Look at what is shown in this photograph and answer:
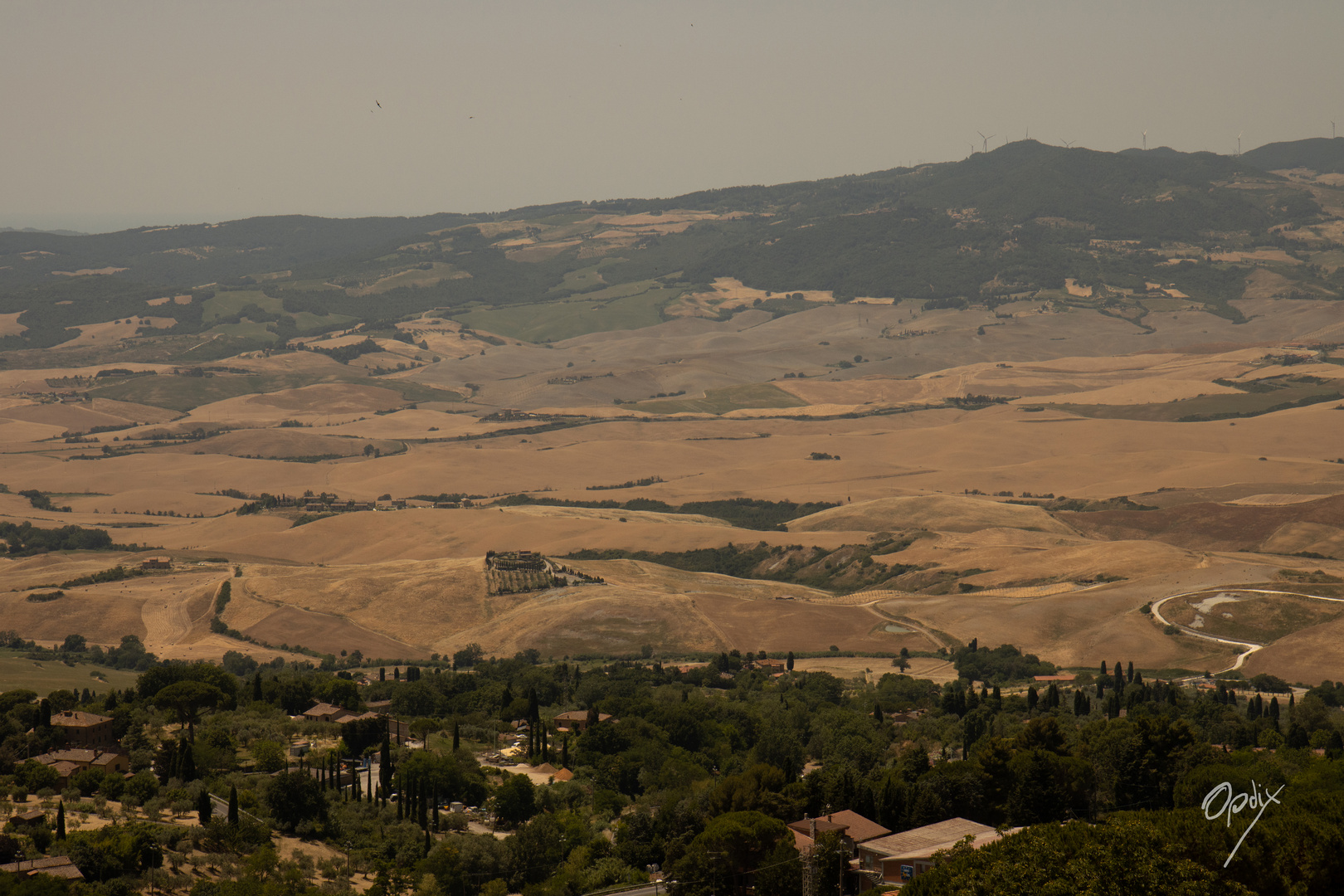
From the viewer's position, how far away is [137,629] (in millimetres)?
137250

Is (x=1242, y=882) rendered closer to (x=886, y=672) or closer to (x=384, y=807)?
(x=384, y=807)

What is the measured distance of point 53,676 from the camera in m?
112

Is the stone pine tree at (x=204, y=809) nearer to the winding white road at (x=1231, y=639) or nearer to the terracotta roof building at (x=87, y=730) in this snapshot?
the terracotta roof building at (x=87, y=730)

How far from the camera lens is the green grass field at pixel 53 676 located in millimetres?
105188

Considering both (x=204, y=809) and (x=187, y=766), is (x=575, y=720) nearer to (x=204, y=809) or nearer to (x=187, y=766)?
(x=187, y=766)

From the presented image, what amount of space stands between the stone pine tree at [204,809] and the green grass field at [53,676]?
4173 centimetres

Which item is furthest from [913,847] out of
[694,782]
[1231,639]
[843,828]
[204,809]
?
[1231,639]

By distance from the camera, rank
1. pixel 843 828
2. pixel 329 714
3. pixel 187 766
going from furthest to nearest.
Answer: pixel 329 714 < pixel 187 766 < pixel 843 828

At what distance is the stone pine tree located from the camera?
58594 mm

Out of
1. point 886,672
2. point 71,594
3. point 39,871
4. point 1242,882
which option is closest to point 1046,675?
point 886,672

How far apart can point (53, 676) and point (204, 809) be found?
6067 cm

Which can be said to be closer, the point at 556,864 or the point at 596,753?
the point at 556,864

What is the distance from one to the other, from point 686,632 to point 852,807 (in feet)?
243

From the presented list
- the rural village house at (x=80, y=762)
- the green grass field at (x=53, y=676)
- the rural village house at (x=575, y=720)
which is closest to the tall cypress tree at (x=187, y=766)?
the rural village house at (x=80, y=762)
